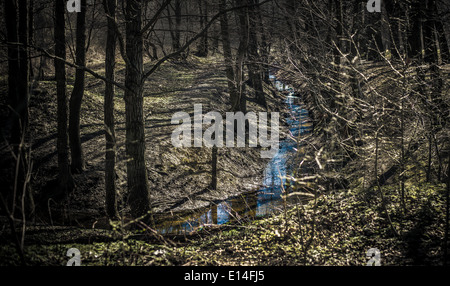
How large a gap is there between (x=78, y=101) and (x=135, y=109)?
3.82m

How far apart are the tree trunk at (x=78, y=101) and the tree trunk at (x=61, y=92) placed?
1.35ft

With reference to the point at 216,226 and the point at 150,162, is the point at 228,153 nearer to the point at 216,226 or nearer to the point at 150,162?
the point at 150,162

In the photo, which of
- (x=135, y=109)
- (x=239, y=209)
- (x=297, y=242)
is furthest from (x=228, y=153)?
(x=297, y=242)

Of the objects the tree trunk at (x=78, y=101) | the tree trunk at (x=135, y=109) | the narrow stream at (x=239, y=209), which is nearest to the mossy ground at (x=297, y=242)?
the tree trunk at (x=135, y=109)

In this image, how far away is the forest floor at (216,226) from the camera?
17.7 feet

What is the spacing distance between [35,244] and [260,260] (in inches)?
144

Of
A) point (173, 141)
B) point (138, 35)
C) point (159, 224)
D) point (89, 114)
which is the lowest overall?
point (159, 224)

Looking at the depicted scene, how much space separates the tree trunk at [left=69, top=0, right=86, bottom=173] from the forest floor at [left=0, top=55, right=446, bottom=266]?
0.51 meters

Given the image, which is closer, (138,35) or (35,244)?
(35,244)

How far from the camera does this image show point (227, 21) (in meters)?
9.46

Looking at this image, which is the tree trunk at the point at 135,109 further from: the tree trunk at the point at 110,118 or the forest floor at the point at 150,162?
the tree trunk at the point at 110,118

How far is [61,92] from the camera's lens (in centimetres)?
911

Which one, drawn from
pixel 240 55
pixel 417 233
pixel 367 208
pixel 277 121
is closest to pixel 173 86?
pixel 277 121
